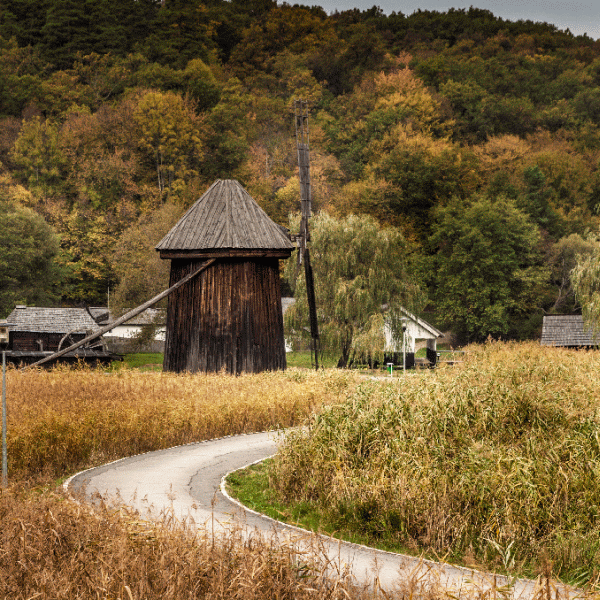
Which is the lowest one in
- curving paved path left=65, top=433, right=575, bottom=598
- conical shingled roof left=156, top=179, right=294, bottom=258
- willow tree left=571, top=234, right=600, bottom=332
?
curving paved path left=65, top=433, right=575, bottom=598

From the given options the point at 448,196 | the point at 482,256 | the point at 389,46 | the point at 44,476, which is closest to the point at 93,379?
the point at 44,476

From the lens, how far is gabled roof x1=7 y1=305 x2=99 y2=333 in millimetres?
45594

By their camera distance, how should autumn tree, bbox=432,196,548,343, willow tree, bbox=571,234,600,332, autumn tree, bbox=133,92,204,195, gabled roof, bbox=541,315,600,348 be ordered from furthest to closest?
1. autumn tree, bbox=133,92,204,195
2. autumn tree, bbox=432,196,548,343
3. gabled roof, bbox=541,315,600,348
4. willow tree, bbox=571,234,600,332

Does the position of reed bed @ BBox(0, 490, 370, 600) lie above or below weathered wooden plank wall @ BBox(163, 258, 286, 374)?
below

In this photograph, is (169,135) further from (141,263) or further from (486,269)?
(486,269)

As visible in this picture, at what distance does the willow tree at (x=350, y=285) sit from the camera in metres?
38.1

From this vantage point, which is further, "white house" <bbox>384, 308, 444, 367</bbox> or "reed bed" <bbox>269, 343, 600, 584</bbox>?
"white house" <bbox>384, 308, 444, 367</bbox>

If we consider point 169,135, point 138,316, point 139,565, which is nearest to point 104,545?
point 139,565

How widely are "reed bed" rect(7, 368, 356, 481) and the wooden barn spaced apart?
2.28 m

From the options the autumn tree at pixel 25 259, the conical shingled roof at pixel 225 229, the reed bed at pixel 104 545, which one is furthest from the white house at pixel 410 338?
the reed bed at pixel 104 545

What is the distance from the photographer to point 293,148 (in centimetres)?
7312

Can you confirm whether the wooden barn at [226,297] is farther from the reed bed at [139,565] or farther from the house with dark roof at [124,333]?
the house with dark roof at [124,333]

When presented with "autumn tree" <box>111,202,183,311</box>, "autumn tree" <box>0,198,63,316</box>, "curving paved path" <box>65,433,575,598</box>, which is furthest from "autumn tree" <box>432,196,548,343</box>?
"curving paved path" <box>65,433,575,598</box>

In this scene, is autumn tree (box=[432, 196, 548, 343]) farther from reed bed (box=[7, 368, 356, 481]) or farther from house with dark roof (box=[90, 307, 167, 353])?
reed bed (box=[7, 368, 356, 481])
